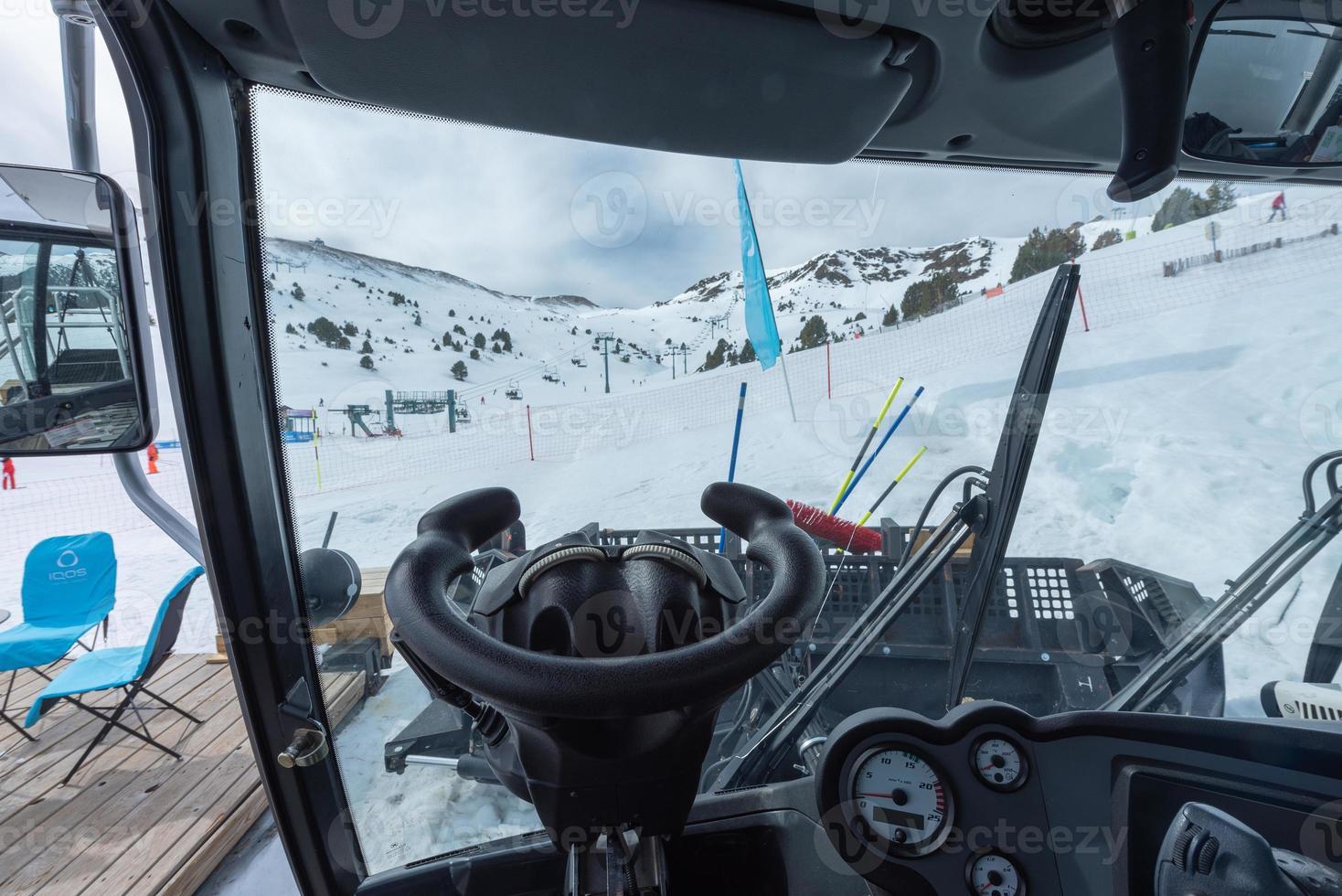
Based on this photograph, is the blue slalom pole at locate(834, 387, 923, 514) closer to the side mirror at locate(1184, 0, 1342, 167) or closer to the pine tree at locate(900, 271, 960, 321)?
the pine tree at locate(900, 271, 960, 321)

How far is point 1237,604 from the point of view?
4.97 ft

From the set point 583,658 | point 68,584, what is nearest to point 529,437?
point 583,658

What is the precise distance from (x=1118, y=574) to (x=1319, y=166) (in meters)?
1.07

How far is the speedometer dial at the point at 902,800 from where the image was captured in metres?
0.99

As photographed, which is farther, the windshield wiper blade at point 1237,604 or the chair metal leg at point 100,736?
the chair metal leg at point 100,736

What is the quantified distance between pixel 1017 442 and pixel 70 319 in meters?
1.88

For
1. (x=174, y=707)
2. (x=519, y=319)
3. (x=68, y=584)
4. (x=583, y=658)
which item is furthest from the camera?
(x=68, y=584)

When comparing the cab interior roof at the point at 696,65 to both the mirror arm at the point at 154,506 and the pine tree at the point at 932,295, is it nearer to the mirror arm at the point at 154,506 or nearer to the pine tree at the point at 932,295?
the pine tree at the point at 932,295

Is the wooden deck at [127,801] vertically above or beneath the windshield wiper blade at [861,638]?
beneath

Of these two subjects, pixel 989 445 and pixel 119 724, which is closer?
pixel 989 445

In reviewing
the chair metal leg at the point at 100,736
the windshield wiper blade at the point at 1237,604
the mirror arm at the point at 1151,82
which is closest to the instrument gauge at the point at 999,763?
the windshield wiper blade at the point at 1237,604

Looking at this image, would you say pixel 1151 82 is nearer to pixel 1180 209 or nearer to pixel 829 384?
pixel 829 384

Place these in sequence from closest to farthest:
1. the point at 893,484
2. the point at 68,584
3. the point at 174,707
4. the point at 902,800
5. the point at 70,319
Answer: the point at 70,319 → the point at 902,800 → the point at 893,484 → the point at 174,707 → the point at 68,584

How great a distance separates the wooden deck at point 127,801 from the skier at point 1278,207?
292cm
